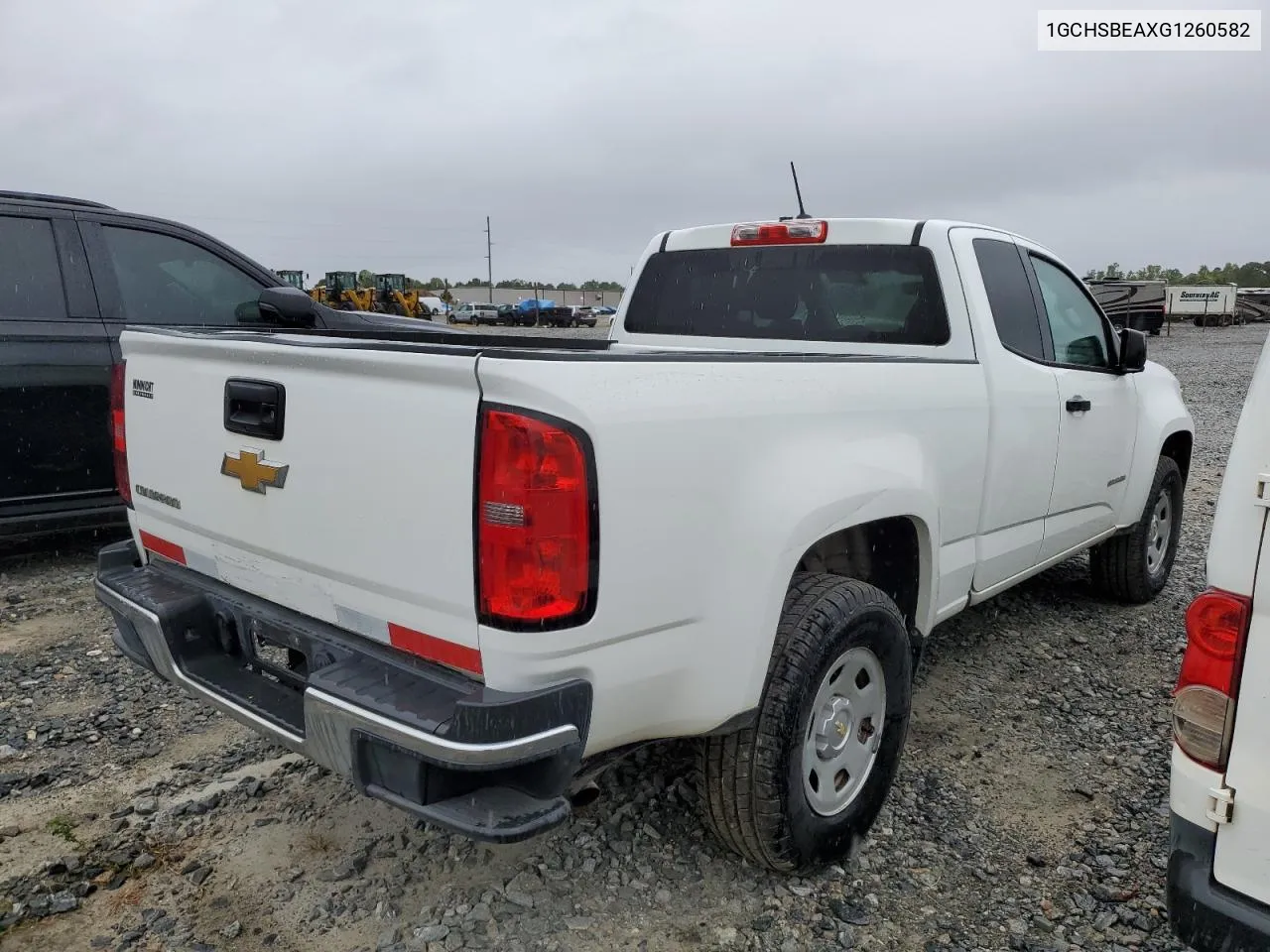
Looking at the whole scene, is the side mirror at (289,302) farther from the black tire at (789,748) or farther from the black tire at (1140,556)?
the black tire at (1140,556)

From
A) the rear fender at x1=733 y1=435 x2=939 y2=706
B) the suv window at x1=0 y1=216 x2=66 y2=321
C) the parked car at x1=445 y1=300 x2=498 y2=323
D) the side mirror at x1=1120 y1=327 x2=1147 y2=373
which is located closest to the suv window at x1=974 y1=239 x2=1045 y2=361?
the side mirror at x1=1120 y1=327 x2=1147 y2=373

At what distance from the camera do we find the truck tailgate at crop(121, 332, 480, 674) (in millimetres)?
1956

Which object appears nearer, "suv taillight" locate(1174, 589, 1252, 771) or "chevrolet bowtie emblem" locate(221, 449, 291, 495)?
"suv taillight" locate(1174, 589, 1252, 771)

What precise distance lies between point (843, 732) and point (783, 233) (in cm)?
206

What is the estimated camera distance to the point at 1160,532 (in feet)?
16.9

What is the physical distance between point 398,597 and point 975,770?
2199 mm

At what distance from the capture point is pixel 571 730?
1.95 m

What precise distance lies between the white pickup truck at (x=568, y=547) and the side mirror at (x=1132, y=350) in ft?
3.22

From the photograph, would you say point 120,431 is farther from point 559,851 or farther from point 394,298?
point 394,298

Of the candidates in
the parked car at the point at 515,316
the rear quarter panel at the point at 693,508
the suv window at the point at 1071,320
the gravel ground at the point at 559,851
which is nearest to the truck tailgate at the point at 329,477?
the rear quarter panel at the point at 693,508

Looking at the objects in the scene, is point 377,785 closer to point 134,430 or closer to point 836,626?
point 836,626

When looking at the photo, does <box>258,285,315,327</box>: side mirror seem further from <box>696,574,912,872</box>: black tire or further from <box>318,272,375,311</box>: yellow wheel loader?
<box>318,272,375,311</box>: yellow wheel loader

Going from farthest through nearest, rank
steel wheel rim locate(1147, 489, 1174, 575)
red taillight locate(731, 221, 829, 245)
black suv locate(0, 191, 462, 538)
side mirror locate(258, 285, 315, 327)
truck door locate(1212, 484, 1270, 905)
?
steel wheel rim locate(1147, 489, 1174, 575)
black suv locate(0, 191, 462, 538)
side mirror locate(258, 285, 315, 327)
red taillight locate(731, 221, 829, 245)
truck door locate(1212, 484, 1270, 905)

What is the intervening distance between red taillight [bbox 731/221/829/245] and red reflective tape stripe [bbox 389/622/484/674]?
7.91ft
